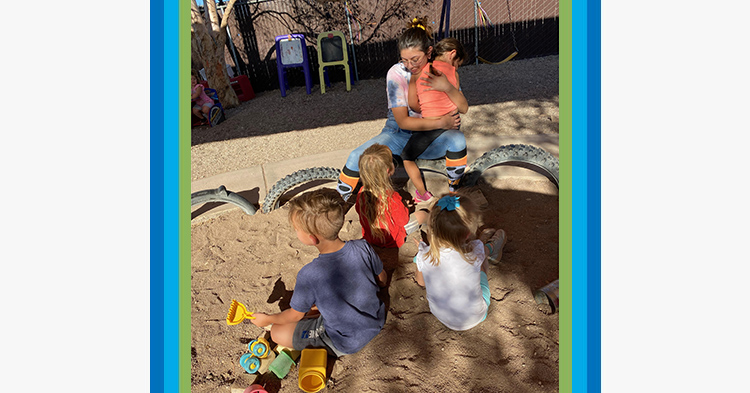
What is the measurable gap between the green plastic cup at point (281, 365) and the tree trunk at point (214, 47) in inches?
278

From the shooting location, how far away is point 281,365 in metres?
2.31

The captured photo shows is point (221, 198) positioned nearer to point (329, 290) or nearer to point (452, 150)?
point (329, 290)

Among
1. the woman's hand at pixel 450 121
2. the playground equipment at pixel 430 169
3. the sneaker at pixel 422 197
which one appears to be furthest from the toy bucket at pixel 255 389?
the woman's hand at pixel 450 121

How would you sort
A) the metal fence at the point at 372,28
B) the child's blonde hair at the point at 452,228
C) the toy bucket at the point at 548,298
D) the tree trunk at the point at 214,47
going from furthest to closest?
the metal fence at the point at 372,28 → the tree trunk at the point at 214,47 → the toy bucket at the point at 548,298 → the child's blonde hair at the point at 452,228

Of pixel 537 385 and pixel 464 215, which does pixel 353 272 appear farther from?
pixel 537 385

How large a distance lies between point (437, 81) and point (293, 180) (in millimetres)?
1527

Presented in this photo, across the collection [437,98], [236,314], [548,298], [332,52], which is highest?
[332,52]

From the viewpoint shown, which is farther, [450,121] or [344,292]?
[450,121]

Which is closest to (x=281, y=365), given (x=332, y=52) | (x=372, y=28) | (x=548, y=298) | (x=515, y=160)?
(x=548, y=298)

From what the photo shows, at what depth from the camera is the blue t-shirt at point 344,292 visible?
2.18 m

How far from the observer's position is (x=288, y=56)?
8.88 metres

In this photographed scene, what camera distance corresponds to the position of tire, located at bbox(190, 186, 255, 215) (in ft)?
11.7
